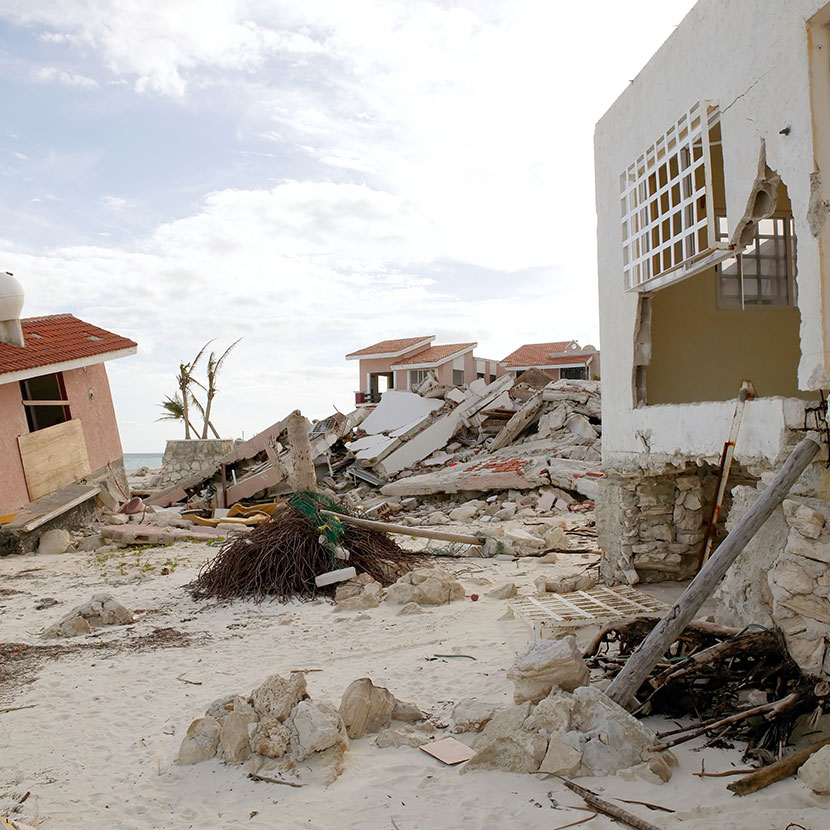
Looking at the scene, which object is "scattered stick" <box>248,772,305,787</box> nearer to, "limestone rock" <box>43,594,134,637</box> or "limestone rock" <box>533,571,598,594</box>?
"limestone rock" <box>43,594,134,637</box>

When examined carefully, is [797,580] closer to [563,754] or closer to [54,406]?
[563,754]

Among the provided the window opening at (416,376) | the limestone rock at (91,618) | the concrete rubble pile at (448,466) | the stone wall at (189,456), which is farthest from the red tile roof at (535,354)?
the limestone rock at (91,618)

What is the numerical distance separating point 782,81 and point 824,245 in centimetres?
119

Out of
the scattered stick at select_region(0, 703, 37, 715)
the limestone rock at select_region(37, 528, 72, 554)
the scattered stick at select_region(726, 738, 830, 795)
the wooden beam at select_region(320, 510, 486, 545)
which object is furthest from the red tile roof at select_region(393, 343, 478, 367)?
the scattered stick at select_region(726, 738, 830, 795)

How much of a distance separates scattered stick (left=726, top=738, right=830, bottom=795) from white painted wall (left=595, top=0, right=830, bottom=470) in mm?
1982

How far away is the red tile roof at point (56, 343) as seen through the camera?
A: 13.5 metres

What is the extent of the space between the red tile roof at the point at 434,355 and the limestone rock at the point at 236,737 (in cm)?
3011

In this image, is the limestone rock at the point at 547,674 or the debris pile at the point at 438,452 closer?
the limestone rock at the point at 547,674

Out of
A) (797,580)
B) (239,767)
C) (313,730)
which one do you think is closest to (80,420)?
(239,767)

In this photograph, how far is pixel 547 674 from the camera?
14.1ft

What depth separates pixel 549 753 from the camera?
12.5 feet

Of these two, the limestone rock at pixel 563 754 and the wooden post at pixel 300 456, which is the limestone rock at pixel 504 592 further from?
the limestone rock at pixel 563 754

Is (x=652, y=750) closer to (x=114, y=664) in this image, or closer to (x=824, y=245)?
(x=824, y=245)

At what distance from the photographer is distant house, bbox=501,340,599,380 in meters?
32.9
